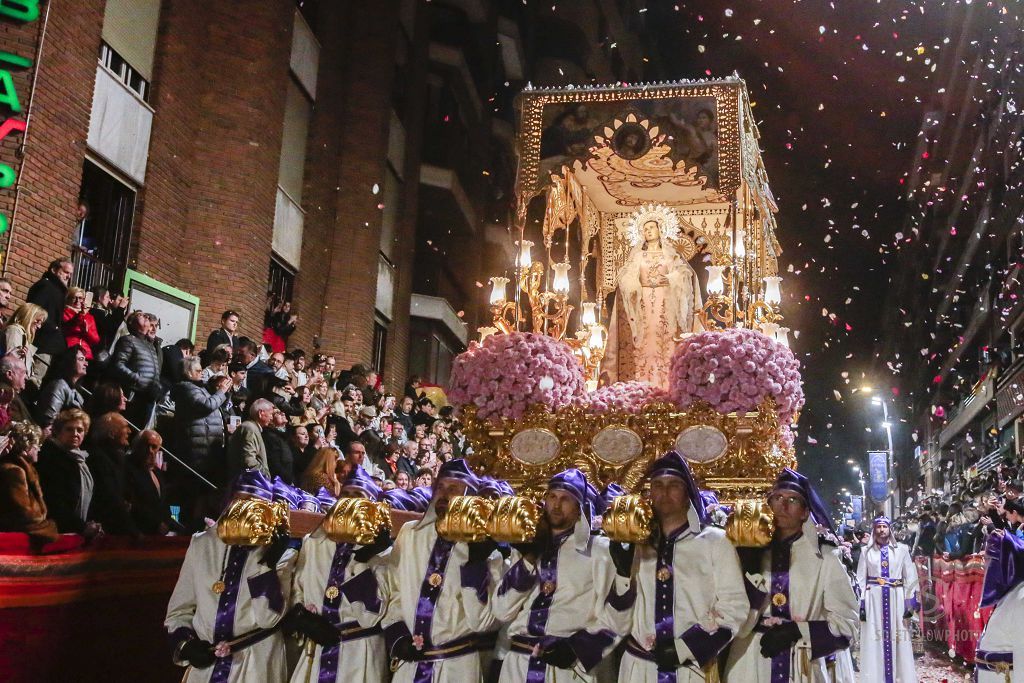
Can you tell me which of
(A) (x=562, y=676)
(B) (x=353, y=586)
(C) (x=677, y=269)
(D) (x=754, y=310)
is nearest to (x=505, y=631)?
(A) (x=562, y=676)

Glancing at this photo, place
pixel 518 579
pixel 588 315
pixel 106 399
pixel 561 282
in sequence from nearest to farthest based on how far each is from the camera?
1. pixel 518 579
2. pixel 106 399
3. pixel 561 282
4. pixel 588 315

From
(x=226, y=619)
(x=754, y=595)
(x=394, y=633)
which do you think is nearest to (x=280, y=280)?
(x=226, y=619)

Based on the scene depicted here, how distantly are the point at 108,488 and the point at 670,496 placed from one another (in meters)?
3.64

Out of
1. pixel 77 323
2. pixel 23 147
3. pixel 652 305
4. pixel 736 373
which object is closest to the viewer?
pixel 736 373

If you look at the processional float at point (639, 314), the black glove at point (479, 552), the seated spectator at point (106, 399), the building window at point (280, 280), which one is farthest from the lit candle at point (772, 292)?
the building window at point (280, 280)

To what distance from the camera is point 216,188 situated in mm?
14992

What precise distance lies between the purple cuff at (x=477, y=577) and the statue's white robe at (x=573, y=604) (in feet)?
0.25

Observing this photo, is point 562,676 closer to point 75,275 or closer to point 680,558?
point 680,558

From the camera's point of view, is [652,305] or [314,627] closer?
[314,627]

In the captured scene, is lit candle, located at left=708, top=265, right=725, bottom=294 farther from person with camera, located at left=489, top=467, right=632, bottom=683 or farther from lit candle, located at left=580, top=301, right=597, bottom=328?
person with camera, located at left=489, top=467, right=632, bottom=683

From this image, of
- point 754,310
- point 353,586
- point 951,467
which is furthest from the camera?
point 951,467

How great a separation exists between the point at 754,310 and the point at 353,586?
231 inches

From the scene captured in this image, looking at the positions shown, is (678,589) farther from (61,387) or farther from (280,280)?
(280,280)

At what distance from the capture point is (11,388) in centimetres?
675
